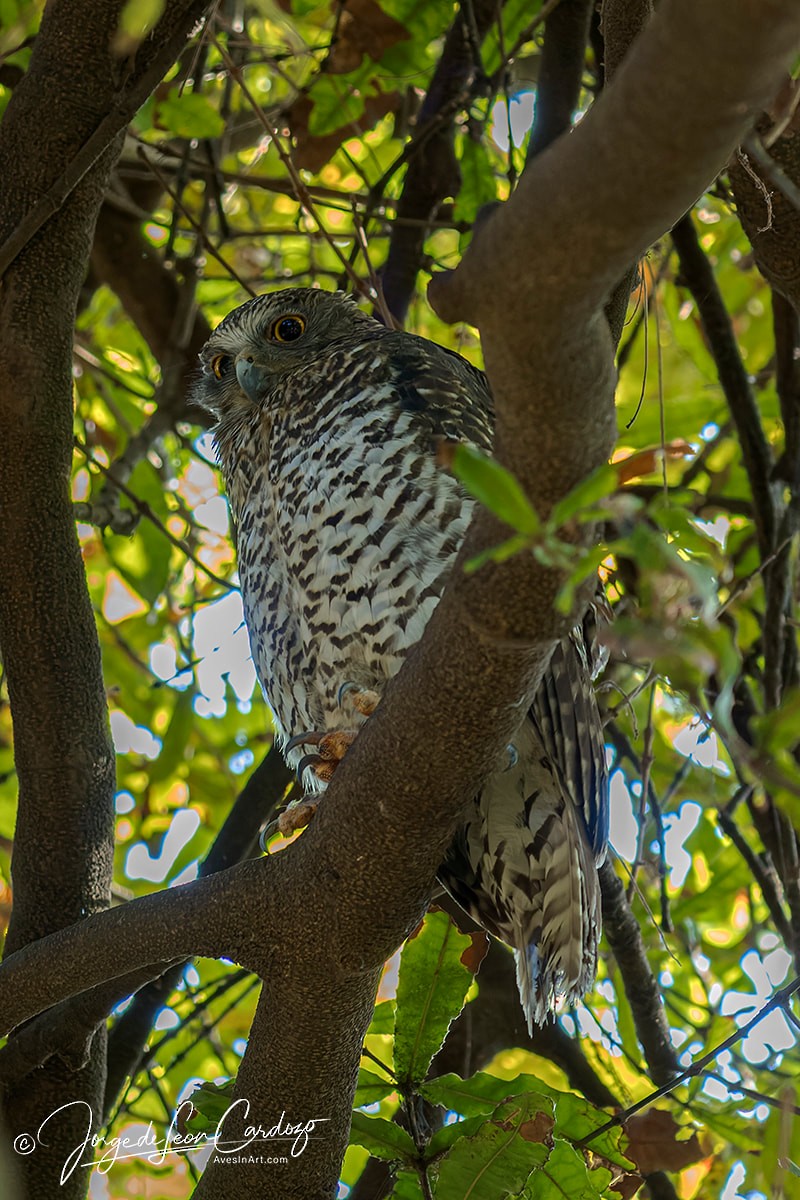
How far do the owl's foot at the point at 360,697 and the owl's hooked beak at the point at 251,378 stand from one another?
797 mm

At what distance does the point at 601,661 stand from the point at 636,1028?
77 centimetres

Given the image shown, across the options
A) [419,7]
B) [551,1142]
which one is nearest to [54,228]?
[419,7]

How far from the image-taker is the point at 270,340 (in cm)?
293

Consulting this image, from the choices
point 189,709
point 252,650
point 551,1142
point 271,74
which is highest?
point 271,74

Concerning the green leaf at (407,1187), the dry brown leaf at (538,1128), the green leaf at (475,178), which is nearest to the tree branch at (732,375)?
the green leaf at (475,178)

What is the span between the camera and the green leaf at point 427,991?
1.95m

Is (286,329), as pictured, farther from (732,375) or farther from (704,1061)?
(704,1061)

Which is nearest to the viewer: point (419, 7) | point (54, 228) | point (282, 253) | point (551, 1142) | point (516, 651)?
point (516, 651)

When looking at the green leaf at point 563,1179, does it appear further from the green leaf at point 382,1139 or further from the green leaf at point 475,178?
the green leaf at point 475,178

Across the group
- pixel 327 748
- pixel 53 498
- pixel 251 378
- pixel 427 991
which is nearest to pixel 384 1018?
pixel 427 991

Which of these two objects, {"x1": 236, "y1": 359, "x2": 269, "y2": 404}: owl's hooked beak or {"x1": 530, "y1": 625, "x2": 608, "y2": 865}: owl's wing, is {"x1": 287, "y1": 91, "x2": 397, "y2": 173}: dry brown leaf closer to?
{"x1": 236, "y1": 359, "x2": 269, "y2": 404}: owl's hooked beak

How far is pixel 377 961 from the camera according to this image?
171 cm

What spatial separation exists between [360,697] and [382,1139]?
69cm

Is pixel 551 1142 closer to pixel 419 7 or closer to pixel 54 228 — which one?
pixel 54 228
